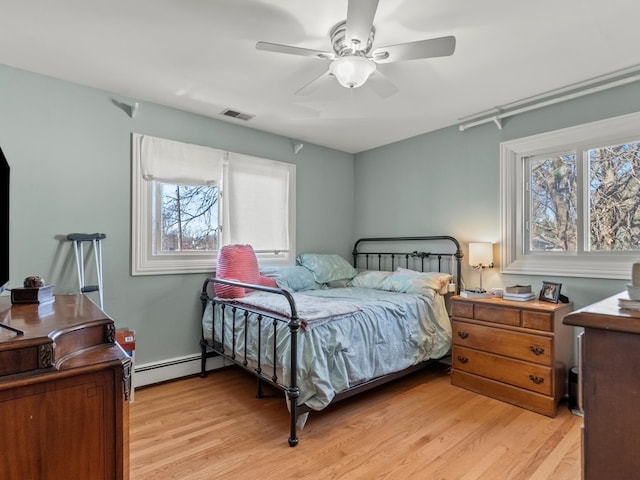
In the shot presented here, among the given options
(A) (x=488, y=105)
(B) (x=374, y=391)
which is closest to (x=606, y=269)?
(A) (x=488, y=105)

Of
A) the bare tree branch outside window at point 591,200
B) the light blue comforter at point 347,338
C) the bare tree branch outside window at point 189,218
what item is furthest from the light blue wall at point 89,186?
the bare tree branch outside window at point 591,200

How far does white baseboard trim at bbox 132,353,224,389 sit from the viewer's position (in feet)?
9.17

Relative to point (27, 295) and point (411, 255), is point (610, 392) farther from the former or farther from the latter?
point (411, 255)

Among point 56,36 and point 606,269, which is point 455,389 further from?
point 56,36

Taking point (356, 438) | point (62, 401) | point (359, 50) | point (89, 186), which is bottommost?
point (356, 438)

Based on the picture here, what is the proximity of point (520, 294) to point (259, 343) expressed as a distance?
1.95 metres

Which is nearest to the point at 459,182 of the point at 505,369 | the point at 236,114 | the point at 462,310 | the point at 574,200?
the point at 574,200

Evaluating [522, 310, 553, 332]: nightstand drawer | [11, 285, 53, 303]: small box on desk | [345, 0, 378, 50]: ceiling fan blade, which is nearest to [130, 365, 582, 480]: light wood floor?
[522, 310, 553, 332]: nightstand drawer

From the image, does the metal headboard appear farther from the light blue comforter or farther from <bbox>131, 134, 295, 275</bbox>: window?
<bbox>131, 134, 295, 275</bbox>: window

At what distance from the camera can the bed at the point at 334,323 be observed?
6.77 ft

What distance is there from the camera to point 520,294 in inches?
103

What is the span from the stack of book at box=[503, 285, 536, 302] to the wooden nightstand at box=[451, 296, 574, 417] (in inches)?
2.2

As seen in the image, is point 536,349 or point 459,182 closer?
point 536,349

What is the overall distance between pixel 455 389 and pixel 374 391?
0.66 meters
